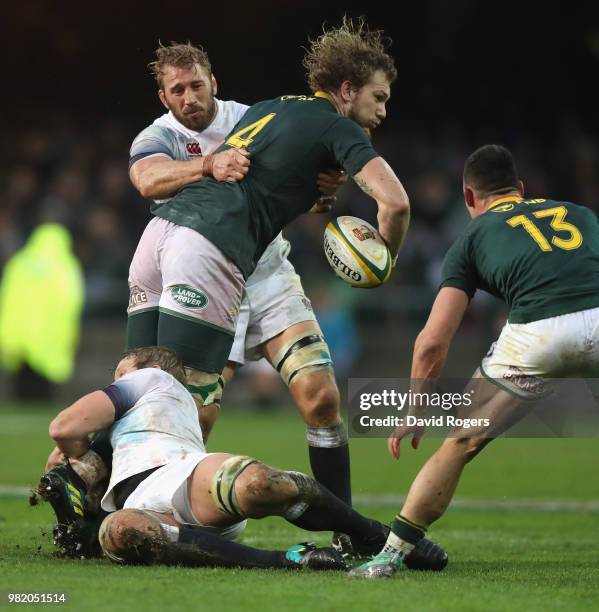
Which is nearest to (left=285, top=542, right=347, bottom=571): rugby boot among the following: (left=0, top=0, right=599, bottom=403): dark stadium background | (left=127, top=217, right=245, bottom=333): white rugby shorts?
(left=127, top=217, right=245, bottom=333): white rugby shorts

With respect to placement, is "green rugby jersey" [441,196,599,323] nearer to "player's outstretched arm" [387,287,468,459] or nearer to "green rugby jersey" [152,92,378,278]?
"player's outstretched arm" [387,287,468,459]

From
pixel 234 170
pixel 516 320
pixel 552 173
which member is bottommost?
pixel 516 320

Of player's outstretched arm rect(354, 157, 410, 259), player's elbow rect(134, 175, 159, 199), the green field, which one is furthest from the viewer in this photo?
player's elbow rect(134, 175, 159, 199)

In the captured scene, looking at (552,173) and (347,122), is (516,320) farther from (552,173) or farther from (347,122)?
(552,173)

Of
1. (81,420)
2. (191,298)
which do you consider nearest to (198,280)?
(191,298)

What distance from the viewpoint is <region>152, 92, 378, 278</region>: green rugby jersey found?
5844mm

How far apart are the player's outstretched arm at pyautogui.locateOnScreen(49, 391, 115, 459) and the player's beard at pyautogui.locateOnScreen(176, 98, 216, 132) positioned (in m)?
1.75

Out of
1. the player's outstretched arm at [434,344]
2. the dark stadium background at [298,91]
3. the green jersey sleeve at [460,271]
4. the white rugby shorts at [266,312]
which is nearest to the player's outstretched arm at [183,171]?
the white rugby shorts at [266,312]

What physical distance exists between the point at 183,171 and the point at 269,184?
0.43 m

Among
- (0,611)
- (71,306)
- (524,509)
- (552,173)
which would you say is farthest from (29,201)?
(0,611)

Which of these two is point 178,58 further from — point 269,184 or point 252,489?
point 252,489

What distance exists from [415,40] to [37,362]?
833 centimetres

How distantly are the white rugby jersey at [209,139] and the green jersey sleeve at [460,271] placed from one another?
1.40 m

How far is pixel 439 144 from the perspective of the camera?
20.6 m
